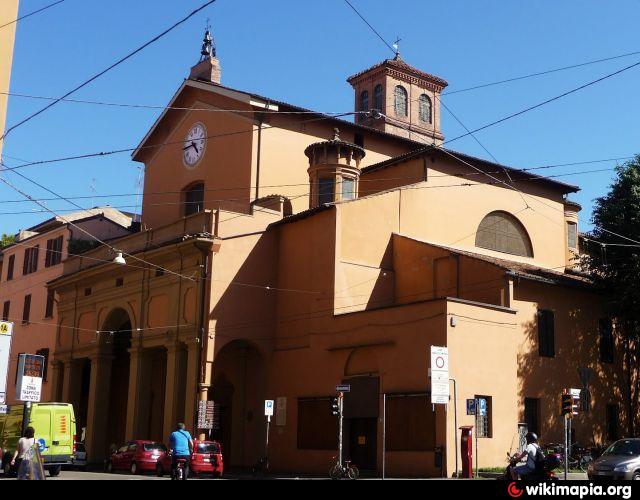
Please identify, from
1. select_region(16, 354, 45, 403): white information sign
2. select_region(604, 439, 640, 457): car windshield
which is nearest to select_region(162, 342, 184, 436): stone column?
select_region(16, 354, 45, 403): white information sign

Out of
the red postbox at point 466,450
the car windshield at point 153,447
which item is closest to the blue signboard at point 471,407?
the red postbox at point 466,450

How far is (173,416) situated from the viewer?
108ft

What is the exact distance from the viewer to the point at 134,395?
3594cm

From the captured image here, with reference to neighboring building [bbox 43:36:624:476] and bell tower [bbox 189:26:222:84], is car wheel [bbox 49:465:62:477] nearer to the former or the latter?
neighboring building [bbox 43:36:624:476]

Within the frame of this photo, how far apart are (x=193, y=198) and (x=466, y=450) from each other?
21.4m

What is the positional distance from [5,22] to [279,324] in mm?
18566

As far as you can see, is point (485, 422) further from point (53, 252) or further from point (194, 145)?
point (53, 252)

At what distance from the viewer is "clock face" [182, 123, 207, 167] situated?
40.9 m

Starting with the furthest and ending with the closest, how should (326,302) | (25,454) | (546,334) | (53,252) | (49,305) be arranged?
(53,252)
(49,305)
(326,302)
(546,334)
(25,454)

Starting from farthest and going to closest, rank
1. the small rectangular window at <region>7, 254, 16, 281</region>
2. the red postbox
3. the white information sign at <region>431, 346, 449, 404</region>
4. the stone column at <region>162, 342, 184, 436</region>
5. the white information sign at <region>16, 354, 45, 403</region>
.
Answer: the small rectangular window at <region>7, 254, 16, 281</region>
the stone column at <region>162, 342, 184, 436</region>
the red postbox
the white information sign at <region>431, 346, 449, 404</region>
the white information sign at <region>16, 354, 45, 403</region>

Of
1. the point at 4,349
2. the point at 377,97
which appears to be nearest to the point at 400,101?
the point at 377,97

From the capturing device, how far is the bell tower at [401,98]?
51.4m

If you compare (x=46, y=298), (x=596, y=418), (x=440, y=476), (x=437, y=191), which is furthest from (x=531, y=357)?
(x=46, y=298)

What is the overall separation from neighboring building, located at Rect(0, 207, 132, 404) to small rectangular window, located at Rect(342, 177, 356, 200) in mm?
15428
